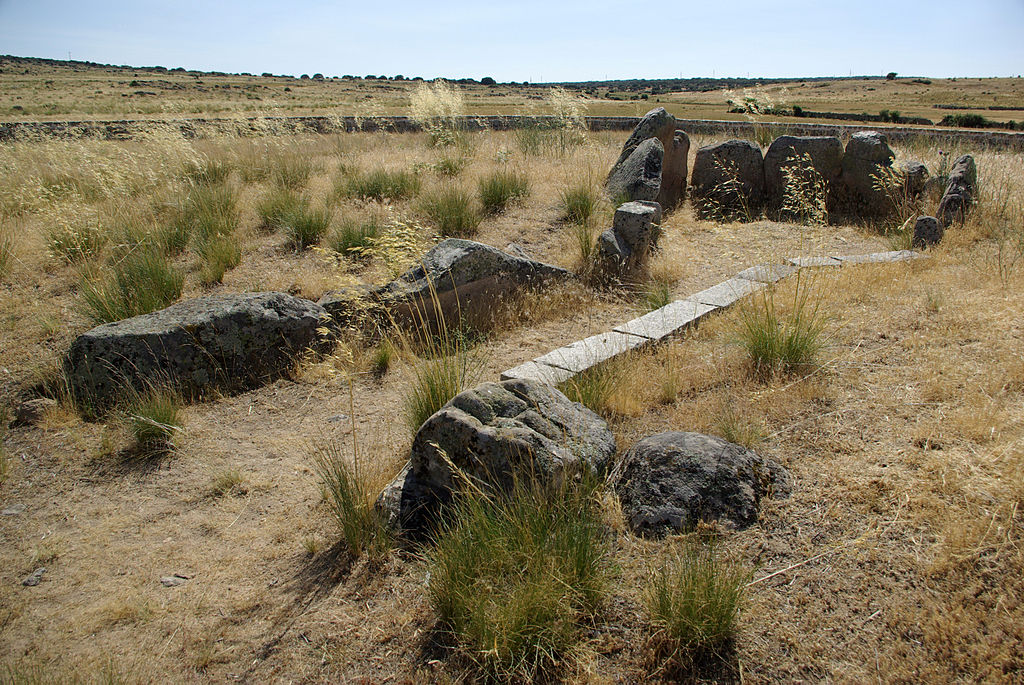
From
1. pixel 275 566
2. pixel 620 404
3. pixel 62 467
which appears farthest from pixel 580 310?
pixel 62 467

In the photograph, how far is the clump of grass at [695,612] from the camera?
2.26m

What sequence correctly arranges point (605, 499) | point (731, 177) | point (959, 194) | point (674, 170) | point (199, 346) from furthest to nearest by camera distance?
point (674, 170)
point (731, 177)
point (959, 194)
point (199, 346)
point (605, 499)

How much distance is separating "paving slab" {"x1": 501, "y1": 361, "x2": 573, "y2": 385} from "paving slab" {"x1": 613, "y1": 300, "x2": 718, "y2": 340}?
3.15ft

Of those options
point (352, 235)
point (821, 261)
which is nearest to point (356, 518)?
point (352, 235)

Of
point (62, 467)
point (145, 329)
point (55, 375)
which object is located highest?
point (145, 329)

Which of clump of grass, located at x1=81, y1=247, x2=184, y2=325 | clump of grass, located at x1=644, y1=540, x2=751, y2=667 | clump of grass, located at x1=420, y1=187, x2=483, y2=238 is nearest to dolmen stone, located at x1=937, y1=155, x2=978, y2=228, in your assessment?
clump of grass, located at x1=420, y1=187, x2=483, y2=238

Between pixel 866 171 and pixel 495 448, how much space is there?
8.27m

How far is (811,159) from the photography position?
9094mm

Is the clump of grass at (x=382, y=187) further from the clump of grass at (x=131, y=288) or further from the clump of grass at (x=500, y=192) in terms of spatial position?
the clump of grass at (x=131, y=288)

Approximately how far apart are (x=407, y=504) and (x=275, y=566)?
2.30 feet

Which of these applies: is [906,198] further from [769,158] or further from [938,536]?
[938,536]

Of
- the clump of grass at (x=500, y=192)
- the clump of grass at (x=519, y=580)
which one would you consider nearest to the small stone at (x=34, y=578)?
the clump of grass at (x=519, y=580)

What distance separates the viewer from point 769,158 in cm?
947

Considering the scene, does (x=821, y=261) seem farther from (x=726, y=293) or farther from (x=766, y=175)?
(x=766, y=175)
